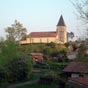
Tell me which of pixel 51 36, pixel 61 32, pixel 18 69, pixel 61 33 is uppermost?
pixel 61 32

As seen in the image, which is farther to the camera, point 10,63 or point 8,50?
point 8,50

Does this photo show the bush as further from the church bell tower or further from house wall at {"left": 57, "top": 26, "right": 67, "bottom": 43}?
the church bell tower

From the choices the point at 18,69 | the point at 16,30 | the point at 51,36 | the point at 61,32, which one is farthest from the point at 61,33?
the point at 18,69

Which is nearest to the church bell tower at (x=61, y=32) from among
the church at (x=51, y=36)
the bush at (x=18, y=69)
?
the church at (x=51, y=36)

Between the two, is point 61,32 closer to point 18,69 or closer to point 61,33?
point 61,33

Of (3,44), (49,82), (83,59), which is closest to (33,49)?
(3,44)

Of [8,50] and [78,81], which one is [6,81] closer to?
[8,50]

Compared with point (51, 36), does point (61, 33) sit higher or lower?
higher

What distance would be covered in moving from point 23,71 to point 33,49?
113 ft

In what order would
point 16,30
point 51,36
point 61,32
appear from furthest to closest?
1. point 61,32
2. point 51,36
3. point 16,30

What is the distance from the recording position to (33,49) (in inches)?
2773

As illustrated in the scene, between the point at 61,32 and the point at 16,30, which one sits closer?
the point at 16,30

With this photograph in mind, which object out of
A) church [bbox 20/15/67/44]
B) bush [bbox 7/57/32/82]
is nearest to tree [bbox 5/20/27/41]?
church [bbox 20/15/67/44]

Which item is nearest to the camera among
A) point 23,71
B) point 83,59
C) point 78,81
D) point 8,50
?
point 83,59
